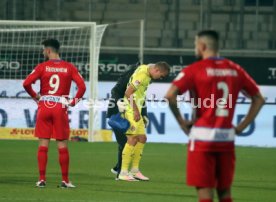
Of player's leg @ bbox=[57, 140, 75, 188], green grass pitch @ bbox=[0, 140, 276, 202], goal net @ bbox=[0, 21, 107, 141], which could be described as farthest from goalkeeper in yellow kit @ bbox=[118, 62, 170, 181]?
goal net @ bbox=[0, 21, 107, 141]

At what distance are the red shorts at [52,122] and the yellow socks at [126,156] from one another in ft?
5.93

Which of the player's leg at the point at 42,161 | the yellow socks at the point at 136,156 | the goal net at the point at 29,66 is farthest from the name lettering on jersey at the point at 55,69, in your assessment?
the goal net at the point at 29,66

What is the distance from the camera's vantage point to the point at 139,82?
48.9 feet

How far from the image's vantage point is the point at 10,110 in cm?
2458

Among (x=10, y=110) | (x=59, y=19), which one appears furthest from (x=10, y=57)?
(x=59, y=19)

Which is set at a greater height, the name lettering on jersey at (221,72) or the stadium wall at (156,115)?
the name lettering on jersey at (221,72)

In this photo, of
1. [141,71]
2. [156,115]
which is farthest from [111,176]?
[156,115]

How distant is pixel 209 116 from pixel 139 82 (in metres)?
6.50

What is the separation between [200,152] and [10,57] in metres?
17.0

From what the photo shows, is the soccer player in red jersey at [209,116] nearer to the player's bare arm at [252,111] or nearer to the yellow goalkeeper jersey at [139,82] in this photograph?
the player's bare arm at [252,111]

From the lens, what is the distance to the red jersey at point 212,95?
8312 millimetres

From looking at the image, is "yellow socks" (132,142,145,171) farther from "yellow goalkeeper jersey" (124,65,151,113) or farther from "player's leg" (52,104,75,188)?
"player's leg" (52,104,75,188)

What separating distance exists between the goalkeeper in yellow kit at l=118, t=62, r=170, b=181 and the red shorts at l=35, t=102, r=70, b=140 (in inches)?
61.2

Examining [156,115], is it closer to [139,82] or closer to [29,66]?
[29,66]
